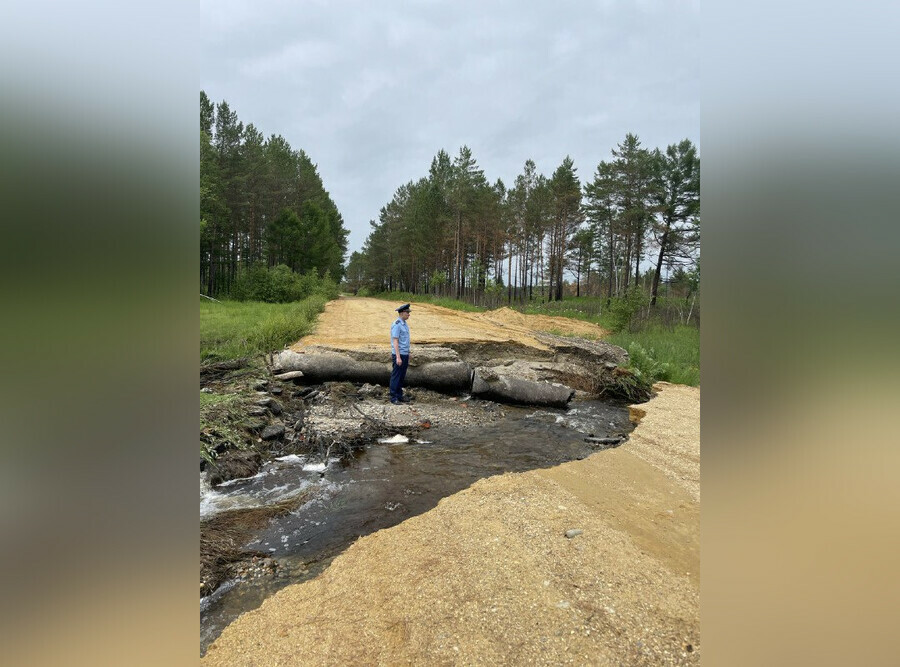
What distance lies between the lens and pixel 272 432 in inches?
212

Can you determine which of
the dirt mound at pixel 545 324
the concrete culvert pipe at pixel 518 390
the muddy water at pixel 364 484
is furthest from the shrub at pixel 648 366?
Answer: the dirt mound at pixel 545 324

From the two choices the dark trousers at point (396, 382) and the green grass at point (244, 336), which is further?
the green grass at point (244, 336)

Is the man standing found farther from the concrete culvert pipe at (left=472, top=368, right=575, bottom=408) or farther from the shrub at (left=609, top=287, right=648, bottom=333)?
the shrub at (left=609, top=287, right=648, bottom=333)

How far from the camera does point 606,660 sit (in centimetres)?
156

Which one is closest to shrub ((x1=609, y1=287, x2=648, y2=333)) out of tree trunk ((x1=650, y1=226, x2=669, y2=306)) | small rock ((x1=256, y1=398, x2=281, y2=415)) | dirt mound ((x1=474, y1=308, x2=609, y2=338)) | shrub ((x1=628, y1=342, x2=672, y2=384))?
dirt mound ((x1=474, y1=308, x2=609, y2=338))

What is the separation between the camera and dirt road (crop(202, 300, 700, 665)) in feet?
5.42

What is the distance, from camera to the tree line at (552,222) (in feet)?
83.8

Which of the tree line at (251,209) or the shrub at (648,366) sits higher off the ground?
the tree line at (251,209)

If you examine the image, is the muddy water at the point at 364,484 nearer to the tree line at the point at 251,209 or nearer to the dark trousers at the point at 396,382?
the dark trousers at the point at 396,382

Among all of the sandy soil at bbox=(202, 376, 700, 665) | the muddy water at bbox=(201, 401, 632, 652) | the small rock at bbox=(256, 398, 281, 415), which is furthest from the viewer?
the small rock at bbox=(256, 398, 281, 415)

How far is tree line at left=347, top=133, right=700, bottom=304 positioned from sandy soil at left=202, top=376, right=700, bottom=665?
889 inches
